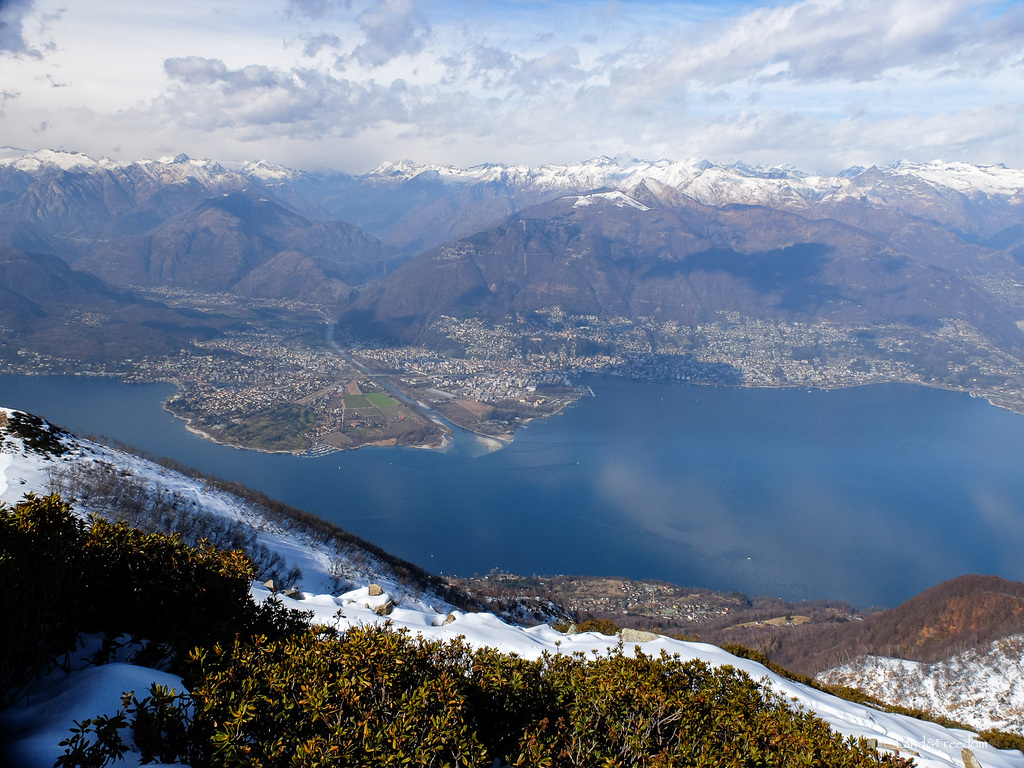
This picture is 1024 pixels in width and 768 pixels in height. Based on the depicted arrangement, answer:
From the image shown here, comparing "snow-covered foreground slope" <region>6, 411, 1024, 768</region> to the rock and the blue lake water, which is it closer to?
the rock

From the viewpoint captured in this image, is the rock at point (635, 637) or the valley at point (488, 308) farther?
the valley at point (488, 308)

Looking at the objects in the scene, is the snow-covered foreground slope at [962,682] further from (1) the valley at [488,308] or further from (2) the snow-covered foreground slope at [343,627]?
(1) the valley at [488,308]

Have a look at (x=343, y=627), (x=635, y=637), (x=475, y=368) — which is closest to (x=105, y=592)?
(x=343, y=627)

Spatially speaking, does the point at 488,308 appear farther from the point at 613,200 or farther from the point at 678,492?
the point at 678,492

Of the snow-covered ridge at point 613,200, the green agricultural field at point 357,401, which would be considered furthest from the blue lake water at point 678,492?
the snow-covered ridge at point 613,200

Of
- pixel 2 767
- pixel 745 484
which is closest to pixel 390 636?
pixel 2 767

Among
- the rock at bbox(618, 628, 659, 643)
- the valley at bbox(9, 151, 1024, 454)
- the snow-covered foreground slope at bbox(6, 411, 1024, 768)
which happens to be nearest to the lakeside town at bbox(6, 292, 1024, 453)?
the valley at bbox(9, 151, 1024, 454)

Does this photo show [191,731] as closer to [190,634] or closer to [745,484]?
[190,634]
